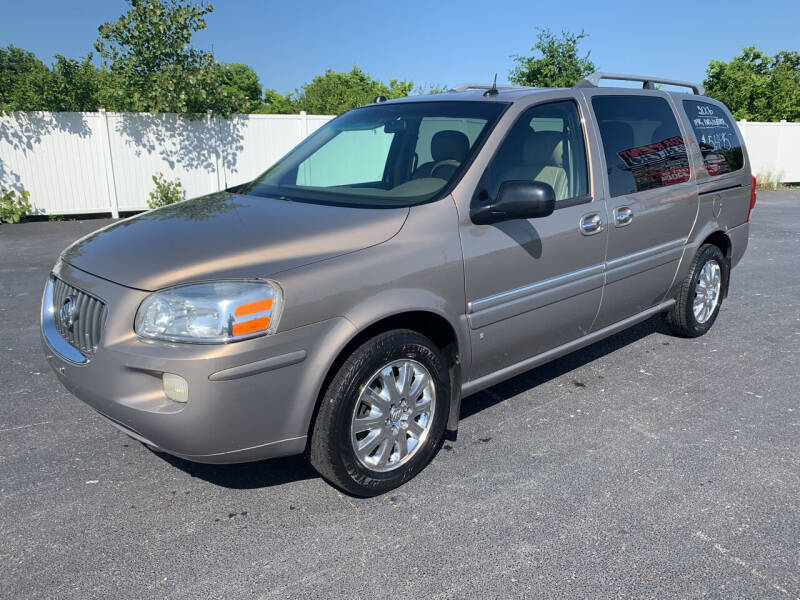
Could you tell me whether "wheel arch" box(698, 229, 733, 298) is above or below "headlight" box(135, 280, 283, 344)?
below

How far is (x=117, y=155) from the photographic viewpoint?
12.9 metres

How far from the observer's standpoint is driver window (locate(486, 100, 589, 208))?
3479mm

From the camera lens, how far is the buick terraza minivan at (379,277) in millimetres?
2553

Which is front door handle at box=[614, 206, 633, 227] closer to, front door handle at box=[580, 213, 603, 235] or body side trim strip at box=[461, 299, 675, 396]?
front door handle at box=[580, 213, 603, 235]

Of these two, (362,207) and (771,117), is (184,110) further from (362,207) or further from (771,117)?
(771,117)

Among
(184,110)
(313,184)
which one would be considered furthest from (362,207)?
(184,110)

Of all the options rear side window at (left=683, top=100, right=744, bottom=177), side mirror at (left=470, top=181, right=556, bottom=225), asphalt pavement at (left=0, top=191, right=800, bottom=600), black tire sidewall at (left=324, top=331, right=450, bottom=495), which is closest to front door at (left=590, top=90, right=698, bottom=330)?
rear side window at (left=683, top=100, right=744, bottom=177)

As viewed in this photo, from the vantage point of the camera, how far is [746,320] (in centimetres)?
590

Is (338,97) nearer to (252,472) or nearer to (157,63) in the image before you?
(157,63)

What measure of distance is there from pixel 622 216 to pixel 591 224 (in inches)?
13.5

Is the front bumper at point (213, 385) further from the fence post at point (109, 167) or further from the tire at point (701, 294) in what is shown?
the fence post at point (109, 167)

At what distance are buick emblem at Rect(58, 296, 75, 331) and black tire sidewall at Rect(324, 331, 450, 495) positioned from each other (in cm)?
127

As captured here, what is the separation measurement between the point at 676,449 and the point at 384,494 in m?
1.65

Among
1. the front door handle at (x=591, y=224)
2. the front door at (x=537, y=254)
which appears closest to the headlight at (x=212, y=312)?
the front door at (x=537, y=254)
